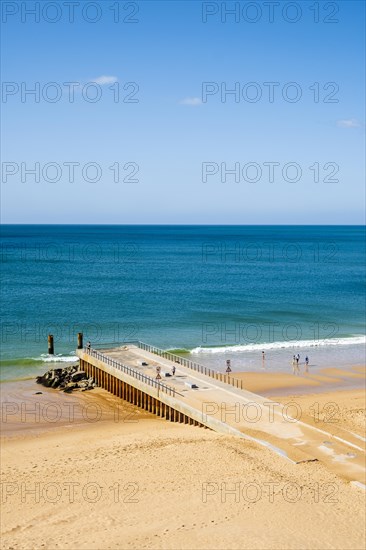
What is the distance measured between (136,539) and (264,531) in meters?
4.08

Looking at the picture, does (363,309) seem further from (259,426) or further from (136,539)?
(136,539)

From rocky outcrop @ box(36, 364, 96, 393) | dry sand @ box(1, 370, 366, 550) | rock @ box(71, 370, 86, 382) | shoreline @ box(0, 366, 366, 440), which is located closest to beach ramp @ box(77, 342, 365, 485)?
rock @ box(71, 370, 86, 382)

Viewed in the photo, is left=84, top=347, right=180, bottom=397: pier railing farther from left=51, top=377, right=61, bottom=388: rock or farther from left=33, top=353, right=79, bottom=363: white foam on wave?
left=33, top=353, right=79, bottom=363: white foam on wave

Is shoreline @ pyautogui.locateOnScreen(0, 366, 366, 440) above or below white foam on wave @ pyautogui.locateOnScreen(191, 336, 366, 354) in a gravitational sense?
below

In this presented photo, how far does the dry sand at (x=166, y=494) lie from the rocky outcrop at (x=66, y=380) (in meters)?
8.39

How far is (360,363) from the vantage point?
47.1m

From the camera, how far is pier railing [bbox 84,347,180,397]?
109 ft

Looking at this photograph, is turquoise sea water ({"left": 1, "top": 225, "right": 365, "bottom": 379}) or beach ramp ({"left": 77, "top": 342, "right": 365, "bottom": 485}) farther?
turquoise sea water ({"left": 1, "top": 225, "right": 365, "bottom": 379})

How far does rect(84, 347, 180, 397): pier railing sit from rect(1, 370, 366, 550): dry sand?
8.96 ft

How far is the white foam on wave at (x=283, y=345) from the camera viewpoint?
50.0 metres

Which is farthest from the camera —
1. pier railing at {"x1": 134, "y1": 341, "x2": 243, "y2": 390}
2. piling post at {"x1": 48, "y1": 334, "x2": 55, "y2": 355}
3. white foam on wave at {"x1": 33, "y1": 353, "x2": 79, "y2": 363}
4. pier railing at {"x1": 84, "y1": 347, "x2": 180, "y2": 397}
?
piling post at {"x1": 48, "y1": 334, "x2": 55, "y2": 355}

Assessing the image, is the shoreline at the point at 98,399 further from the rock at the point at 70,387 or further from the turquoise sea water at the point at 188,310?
the turquoise sea water at the point at 188,310

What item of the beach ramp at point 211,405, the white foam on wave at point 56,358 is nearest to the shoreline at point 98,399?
the beach ramp at point 211,405

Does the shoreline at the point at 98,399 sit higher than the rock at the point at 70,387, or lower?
lower
